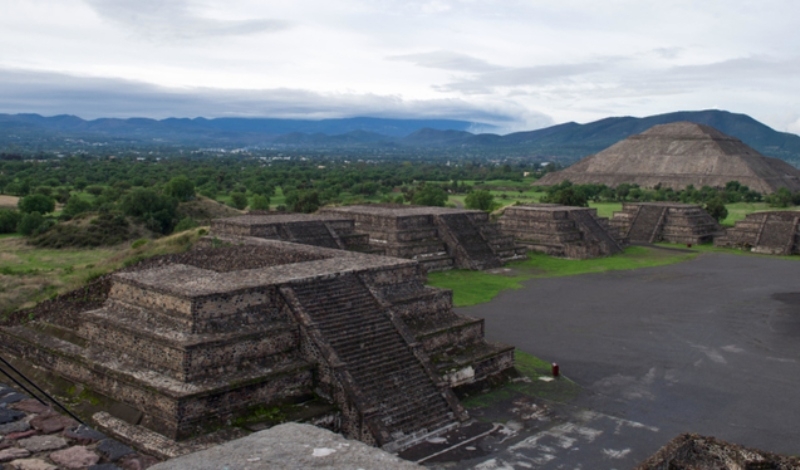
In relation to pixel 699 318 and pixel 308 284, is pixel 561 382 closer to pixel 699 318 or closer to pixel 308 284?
pixel 308 284

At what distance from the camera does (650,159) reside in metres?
104

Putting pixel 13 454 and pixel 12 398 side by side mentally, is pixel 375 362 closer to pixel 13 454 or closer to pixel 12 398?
pixel 12 398

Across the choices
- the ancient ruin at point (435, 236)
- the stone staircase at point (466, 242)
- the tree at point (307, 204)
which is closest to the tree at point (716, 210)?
the ancient ruin at point (435, 236)

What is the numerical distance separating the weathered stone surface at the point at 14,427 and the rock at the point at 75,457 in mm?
795

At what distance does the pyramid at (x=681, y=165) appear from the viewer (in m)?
92.1

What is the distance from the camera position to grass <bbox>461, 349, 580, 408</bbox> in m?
16.1

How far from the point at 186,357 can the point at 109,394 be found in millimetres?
2236

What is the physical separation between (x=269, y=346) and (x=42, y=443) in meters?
7.62

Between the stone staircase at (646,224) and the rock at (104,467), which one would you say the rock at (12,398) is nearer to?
the rock at (104,467)

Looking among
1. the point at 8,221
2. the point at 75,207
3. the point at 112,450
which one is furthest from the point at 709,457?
the point at 75,207

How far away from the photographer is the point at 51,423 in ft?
23.6

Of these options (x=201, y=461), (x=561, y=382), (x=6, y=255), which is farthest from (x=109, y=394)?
(x=6, y=255)

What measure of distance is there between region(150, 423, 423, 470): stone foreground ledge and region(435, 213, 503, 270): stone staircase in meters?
28.7

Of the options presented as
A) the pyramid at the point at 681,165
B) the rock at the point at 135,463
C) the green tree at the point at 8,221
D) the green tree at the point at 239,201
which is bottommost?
the green tree at the point at 8,221
